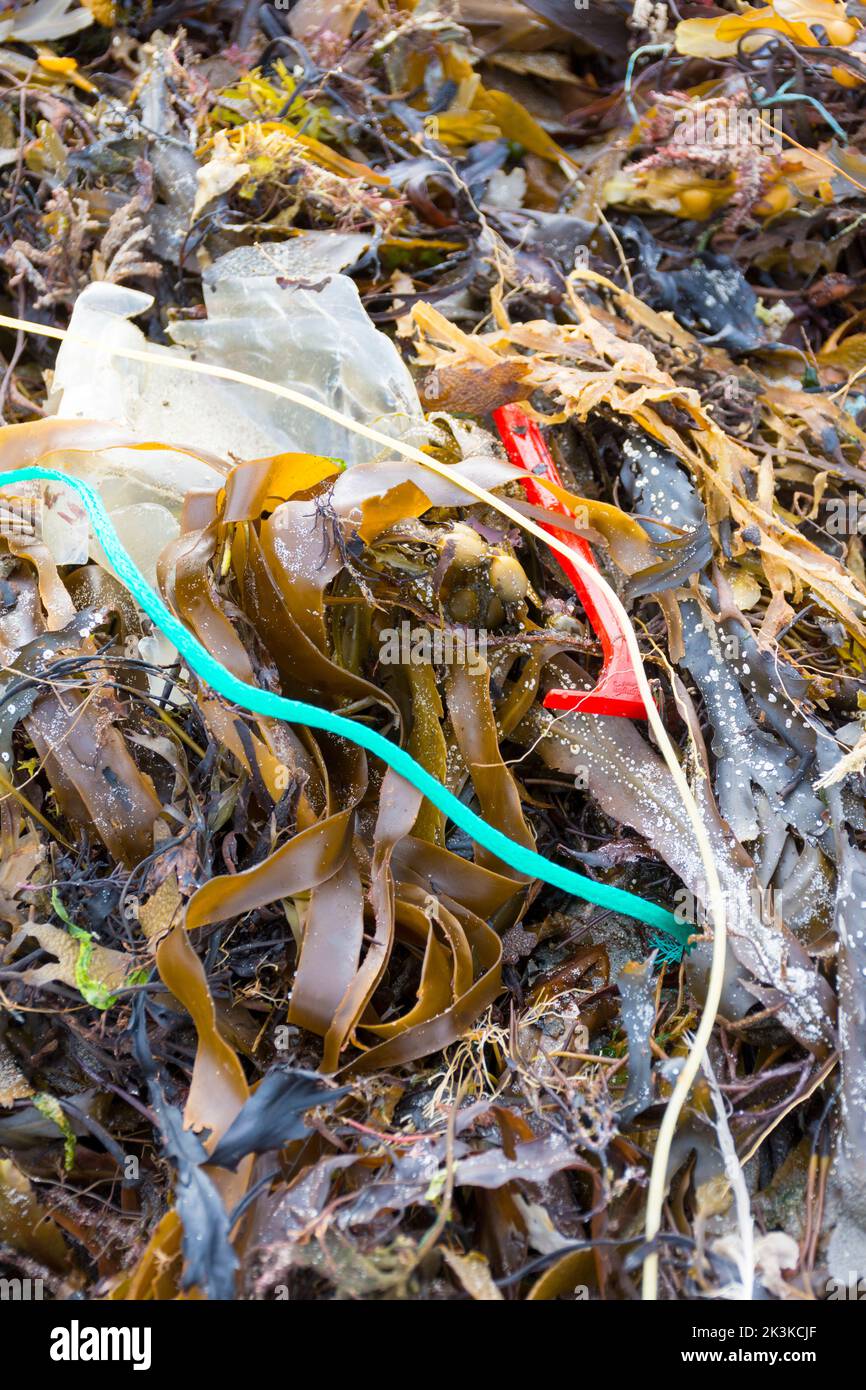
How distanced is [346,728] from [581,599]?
358mm

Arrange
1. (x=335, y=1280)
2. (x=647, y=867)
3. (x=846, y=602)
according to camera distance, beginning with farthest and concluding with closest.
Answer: (x=846, y=602) → (x=647, y=867) → (x=335, y=1280)

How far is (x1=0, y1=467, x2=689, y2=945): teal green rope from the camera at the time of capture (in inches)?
36.5

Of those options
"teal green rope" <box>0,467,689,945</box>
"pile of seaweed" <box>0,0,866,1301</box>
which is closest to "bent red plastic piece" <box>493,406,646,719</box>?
"pile of seaweed" <box>0,0,866,1301</box>

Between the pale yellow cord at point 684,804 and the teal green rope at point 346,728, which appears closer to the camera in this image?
the pale yellow cord at point 684,804

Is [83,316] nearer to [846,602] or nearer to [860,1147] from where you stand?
[846,602]

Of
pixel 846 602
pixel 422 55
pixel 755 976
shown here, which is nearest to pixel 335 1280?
pixel 755 976

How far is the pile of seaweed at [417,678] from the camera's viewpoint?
0.84m

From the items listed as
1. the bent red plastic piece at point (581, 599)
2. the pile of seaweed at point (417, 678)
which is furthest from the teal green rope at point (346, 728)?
the bent red plastic piece at point (581, 599)

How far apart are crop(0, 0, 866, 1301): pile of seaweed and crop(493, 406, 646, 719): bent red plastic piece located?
20 millimetres

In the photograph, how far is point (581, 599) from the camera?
3.72 feet

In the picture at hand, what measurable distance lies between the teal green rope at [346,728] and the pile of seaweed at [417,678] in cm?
3

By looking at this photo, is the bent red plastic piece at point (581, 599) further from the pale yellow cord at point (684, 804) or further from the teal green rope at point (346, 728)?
the teal green rope at point (346, 728)
